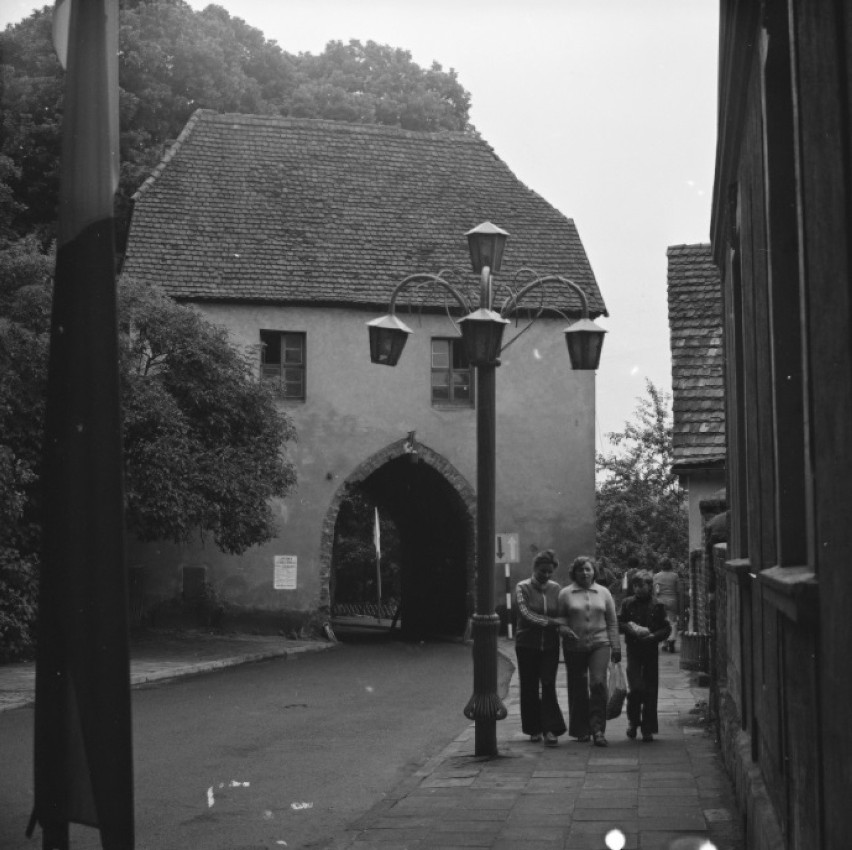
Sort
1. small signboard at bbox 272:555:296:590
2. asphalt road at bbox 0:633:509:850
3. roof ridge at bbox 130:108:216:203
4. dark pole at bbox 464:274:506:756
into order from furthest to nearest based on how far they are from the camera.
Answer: roof ridge at bbox 130:108:216:203
small signboard at bbox 272:555:296:590
dark pole at bbox 464:274:506:756
asphalt road at bbox 0:633:509:850

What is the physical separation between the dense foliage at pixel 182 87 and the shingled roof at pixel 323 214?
9.54 feet

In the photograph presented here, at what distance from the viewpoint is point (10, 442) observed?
60.8 ft

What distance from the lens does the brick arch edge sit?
97.1 feet

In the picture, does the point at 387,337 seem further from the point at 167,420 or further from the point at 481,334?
the point at 167,420

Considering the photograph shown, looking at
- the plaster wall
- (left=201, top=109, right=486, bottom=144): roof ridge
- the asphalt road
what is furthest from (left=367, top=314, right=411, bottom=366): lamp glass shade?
(left=201, top=109, right=486, bottom=144): roof ridge

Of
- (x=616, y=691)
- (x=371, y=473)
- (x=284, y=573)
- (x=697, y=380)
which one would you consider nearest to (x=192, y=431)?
(x=284, y=573)

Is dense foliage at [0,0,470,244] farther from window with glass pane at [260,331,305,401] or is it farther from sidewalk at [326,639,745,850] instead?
sidewalk at [326,639,745,850]

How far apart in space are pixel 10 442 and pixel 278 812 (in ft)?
37.2

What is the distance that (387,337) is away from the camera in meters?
11.5

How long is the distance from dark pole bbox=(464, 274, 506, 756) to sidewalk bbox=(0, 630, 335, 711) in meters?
5.73

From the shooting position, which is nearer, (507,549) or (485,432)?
(485,432)

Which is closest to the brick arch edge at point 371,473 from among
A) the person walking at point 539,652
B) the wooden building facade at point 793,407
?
the person walking at point 539,652

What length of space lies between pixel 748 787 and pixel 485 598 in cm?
493

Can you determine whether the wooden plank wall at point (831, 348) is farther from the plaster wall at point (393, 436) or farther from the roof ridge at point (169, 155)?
the roof ridge at point (169, 155)
